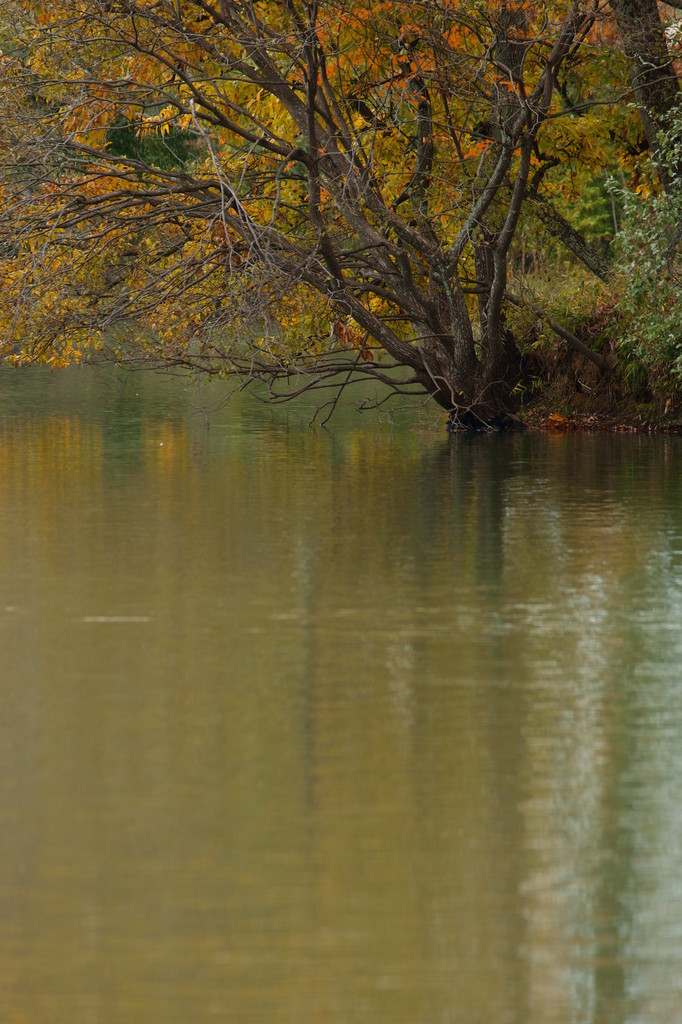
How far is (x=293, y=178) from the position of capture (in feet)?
67.7

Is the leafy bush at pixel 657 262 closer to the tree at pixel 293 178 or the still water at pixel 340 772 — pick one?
the tree at pixel 293 178

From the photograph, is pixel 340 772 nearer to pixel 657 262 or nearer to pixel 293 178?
pixel 657 262

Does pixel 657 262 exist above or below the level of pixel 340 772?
above

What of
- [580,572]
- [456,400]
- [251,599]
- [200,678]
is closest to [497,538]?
[580,572]

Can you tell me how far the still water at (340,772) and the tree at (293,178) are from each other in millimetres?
5851

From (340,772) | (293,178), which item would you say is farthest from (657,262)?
(340,772)

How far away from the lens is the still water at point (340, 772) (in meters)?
4.30

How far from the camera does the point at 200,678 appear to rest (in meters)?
7.69

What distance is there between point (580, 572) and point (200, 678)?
413 cm

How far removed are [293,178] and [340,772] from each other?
15.4m

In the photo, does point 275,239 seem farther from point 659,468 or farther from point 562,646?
point 562,646

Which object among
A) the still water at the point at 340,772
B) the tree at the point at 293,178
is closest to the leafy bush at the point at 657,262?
the tree at the point at 293,178

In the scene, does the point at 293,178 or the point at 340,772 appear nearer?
the point at 340,772

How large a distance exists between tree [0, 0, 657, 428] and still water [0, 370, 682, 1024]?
19.2ft
